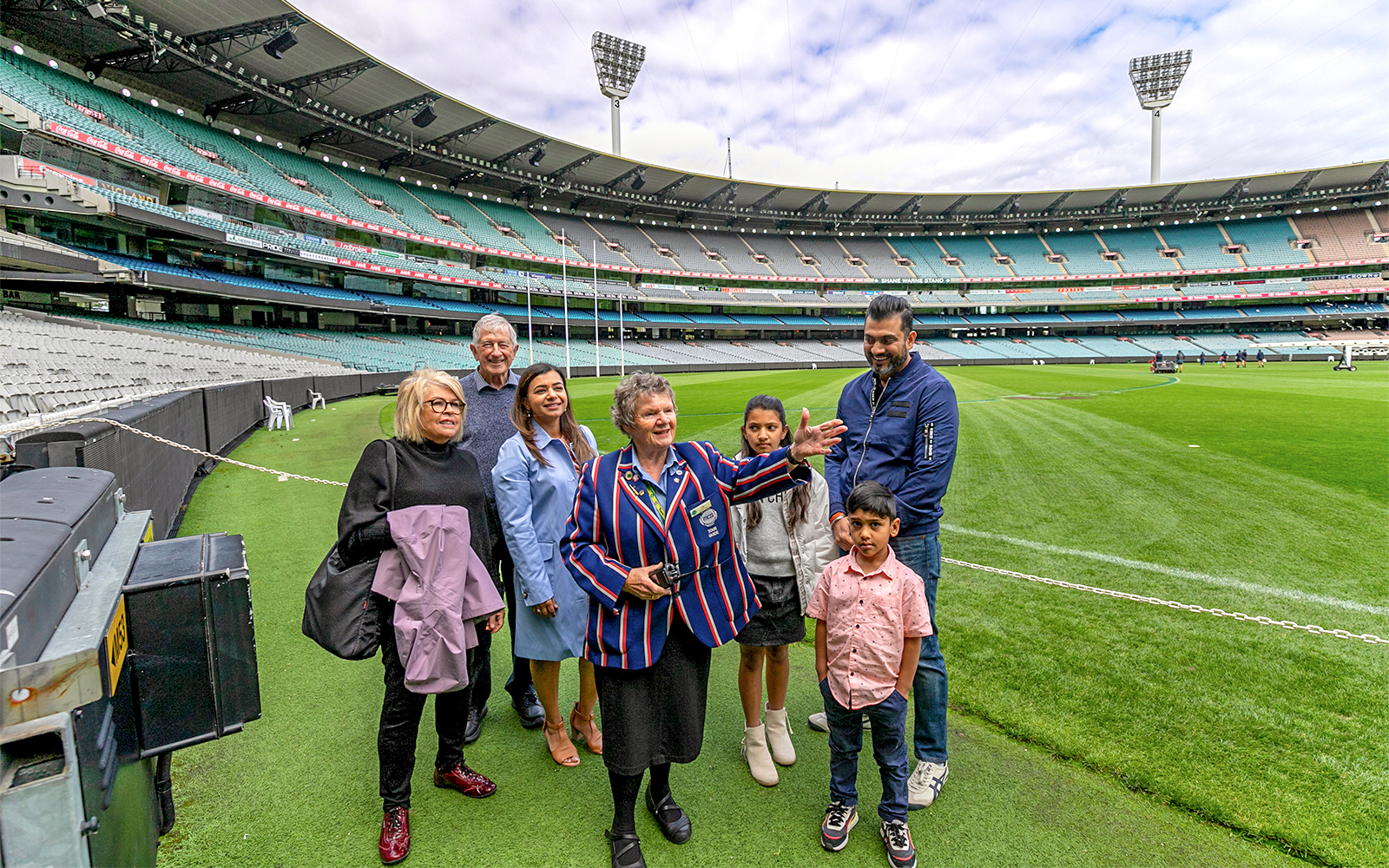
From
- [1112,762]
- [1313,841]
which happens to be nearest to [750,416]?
[1112,762]

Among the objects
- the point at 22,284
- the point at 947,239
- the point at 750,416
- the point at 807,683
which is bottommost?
the point at 807,683

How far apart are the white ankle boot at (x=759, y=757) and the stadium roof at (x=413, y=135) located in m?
36.9

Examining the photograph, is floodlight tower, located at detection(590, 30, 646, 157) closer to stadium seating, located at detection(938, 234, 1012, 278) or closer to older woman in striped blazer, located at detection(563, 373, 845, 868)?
stadium seating, located at detection(938, 234, 1012, 278)

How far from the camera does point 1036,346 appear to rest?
192 ft

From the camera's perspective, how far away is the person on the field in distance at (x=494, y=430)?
3.40m

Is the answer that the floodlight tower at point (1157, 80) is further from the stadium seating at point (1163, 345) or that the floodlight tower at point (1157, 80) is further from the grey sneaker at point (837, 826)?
the grey sneaker at point (837, 826)

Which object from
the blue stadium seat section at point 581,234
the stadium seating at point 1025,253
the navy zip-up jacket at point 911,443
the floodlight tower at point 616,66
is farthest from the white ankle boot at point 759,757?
the stadium seating at point 1025,253

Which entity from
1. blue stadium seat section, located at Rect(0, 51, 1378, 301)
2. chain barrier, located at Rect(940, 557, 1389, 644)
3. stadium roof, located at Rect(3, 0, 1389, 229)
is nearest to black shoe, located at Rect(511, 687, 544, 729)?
chain barrier, located at Rect(940, 557, 1389, 644)

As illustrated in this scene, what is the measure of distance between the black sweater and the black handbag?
53mm

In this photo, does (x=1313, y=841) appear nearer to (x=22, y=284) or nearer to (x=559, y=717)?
(x=559, y=717)

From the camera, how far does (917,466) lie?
2.85 m

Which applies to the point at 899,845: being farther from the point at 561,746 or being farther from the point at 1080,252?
the point at 1080,252

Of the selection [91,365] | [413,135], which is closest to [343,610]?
[91,365]

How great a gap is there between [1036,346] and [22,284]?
6889cm
